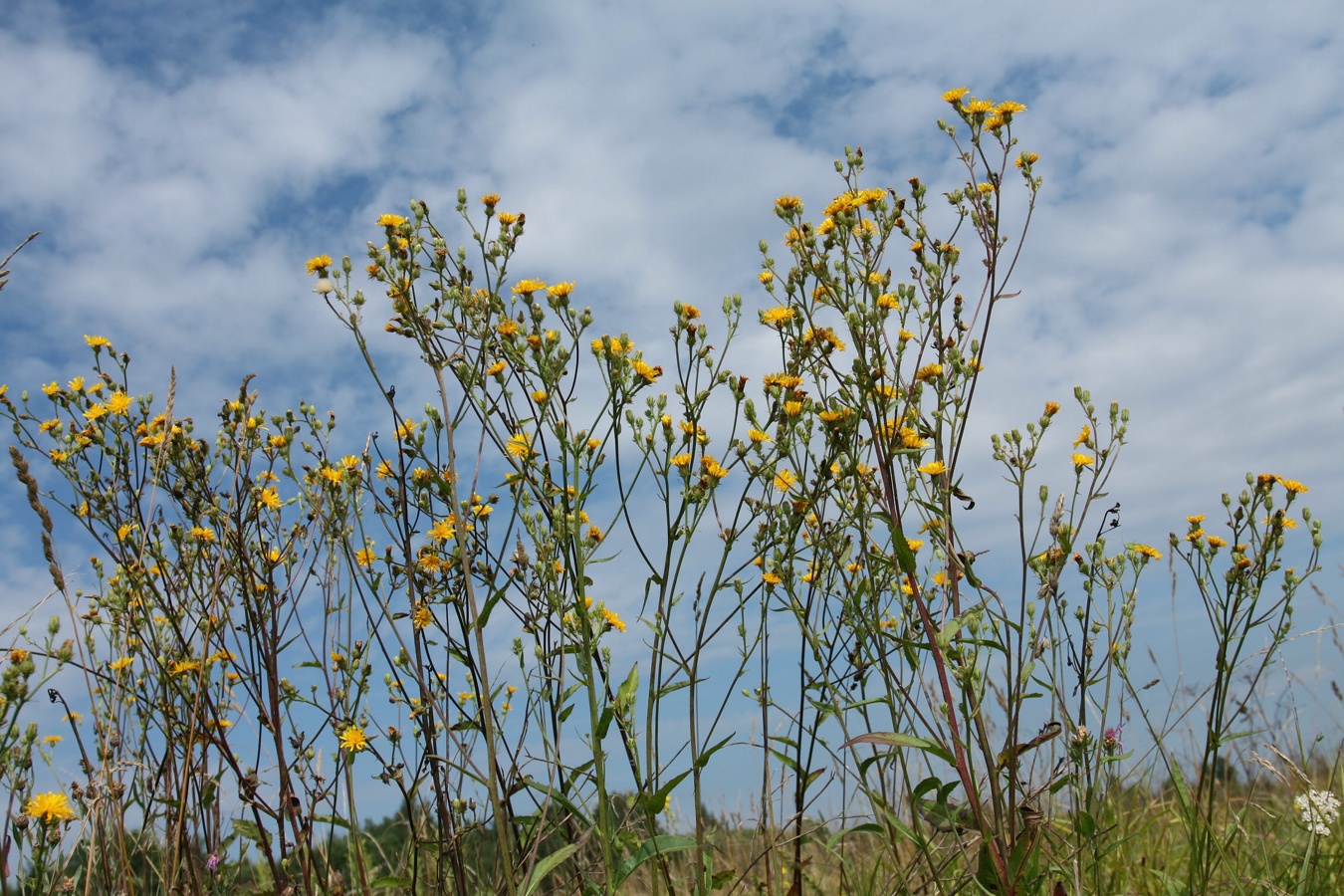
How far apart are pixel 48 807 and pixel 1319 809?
388 cm

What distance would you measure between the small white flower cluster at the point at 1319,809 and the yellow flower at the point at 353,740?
3.08 metres

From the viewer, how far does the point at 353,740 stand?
3.03 meters

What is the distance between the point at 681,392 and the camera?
2.86 metres

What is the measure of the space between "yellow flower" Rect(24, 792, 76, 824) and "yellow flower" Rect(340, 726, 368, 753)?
0.78 metres

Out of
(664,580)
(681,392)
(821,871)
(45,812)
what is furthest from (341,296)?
(821,871)

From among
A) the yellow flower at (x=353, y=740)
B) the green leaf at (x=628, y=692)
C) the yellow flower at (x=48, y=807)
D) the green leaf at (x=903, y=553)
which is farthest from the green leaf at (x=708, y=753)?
the yellow flower at (x=48, y=807)

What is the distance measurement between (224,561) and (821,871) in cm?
298

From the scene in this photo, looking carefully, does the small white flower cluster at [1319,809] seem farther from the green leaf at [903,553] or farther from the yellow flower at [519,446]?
the yellow flower at [519,446]

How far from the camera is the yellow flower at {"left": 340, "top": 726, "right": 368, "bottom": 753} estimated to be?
9.88 ft

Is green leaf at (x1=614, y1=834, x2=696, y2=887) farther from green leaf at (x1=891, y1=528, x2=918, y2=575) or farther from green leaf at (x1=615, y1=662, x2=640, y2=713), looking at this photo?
green leaf at (x1=891, y1=528, x2=918, y2=575)

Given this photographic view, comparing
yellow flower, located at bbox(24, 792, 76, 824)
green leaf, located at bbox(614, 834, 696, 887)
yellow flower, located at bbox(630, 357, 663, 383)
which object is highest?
yellow flower, located at bbox(630, 357, 663, 383)

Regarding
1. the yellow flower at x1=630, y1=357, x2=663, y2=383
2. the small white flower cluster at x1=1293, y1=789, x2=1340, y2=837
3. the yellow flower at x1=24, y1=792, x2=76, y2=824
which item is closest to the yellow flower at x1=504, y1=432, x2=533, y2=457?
the yellow flower at x1=630, y1=357, x2=663, y2=383

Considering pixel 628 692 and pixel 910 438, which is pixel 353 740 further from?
pixel 910 438

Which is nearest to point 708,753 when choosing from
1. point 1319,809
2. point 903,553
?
point 903,553
